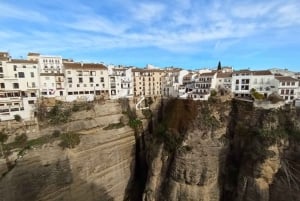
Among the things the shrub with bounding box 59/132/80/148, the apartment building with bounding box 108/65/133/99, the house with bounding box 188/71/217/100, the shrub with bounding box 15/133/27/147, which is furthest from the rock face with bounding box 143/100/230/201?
the shrub with bounding box 15/133/27/147

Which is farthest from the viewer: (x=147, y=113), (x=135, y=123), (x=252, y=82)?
(x=147, y=113)

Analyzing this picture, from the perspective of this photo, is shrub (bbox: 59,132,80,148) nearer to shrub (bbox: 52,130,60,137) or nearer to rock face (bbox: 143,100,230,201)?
shrub (bbox: 52,130,60,137)

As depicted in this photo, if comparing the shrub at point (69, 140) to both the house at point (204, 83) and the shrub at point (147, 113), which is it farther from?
the house at point (204, 83)

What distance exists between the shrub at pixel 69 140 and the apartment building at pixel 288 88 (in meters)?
20.5

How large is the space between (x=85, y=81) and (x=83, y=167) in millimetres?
11140

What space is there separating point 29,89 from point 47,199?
11311mm

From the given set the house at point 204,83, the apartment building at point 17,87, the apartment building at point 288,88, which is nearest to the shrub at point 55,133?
the apartment building at point 17,87

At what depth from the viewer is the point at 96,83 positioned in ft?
78.1

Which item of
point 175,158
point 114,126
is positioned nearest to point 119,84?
point 114,126

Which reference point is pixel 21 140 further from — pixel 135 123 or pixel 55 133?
pixel 135 123

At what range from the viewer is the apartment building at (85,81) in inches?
863

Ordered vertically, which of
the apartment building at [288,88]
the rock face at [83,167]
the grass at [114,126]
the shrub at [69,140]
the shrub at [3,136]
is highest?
the apartment building at [288,88]

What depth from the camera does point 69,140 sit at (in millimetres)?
15352

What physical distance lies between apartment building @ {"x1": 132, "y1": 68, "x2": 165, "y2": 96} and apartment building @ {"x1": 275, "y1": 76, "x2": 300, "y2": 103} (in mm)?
19071
